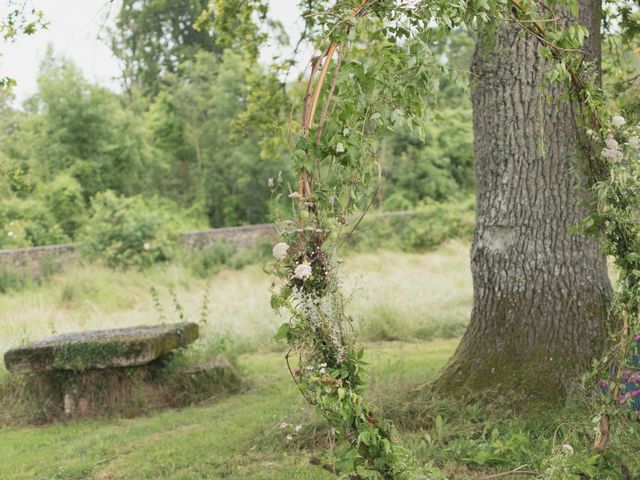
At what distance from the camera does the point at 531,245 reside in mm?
5293

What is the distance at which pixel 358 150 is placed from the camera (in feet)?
9.38

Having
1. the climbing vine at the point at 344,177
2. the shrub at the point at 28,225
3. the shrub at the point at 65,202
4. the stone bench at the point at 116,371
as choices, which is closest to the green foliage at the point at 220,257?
the shrub at the point at 28,225

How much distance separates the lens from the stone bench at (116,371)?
7039 mm

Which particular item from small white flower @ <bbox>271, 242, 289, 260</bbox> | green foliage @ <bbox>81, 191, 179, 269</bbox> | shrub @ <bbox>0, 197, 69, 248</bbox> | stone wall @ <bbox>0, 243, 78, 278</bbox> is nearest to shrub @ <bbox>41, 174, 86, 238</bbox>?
shrub @ <bbox>0, 197, 69, 248</bbox>

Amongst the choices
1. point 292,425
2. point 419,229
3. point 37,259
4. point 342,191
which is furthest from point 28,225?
point 342,191

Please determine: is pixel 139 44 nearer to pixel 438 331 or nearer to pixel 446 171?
pixel 446 171

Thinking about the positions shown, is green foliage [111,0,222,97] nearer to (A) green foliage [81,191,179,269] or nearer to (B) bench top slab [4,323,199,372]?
(A) green foliage [81,191,179,269]

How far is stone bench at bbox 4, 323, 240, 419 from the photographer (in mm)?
7039

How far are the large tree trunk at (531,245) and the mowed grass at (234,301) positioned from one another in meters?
2.48

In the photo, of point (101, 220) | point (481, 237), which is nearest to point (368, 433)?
point (481, 237)

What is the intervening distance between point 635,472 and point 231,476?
2.40 metres

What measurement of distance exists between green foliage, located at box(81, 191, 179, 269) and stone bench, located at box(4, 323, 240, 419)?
8397 mm

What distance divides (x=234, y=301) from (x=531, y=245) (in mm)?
7254

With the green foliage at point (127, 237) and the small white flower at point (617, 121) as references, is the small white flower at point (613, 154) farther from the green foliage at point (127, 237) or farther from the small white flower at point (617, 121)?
the green foliage at point (127, 237)
